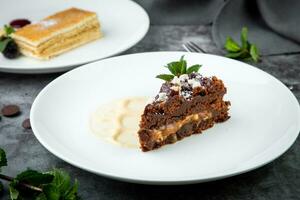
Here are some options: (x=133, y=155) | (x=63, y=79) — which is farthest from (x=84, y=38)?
(x=133, y=155)

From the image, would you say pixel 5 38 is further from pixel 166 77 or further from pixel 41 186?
pixel 41 186

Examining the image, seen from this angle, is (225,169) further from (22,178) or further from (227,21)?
(227,21)

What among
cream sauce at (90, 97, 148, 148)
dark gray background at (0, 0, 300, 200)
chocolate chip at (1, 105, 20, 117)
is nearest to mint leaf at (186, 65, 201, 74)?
cream sauce at (90, 97, 148, 148)

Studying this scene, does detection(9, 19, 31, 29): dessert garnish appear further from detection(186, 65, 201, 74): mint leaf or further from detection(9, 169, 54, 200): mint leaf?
detection(9, 169, 54, 200): mint leaf

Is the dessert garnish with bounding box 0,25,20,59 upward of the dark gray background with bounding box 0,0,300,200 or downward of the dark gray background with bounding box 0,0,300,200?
downward

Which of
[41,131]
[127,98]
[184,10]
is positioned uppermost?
[41,131]

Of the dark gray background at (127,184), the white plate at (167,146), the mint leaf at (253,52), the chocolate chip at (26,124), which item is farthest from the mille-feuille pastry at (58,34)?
the mint leaf at (253,52)

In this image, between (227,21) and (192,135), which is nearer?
(192,135)
